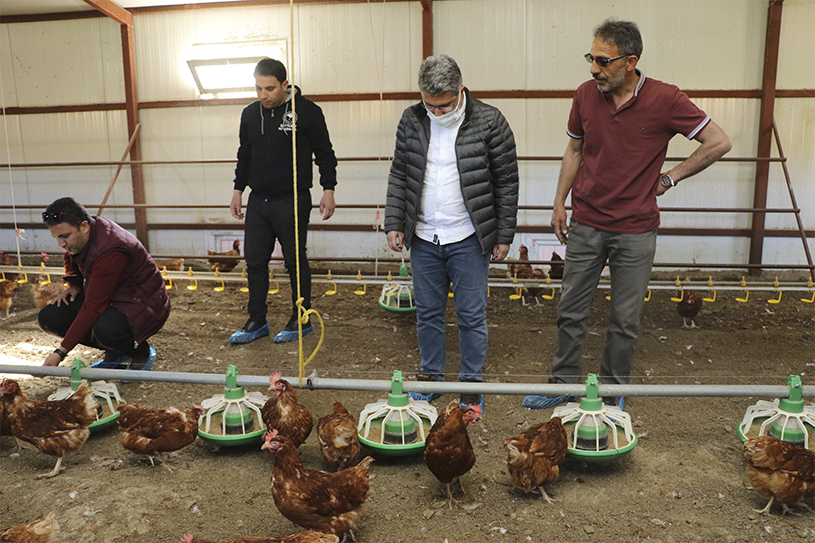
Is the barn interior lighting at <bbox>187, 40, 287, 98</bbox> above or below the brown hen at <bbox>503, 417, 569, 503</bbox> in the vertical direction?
above

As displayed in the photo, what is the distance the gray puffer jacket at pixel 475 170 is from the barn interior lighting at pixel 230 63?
15.0 ft

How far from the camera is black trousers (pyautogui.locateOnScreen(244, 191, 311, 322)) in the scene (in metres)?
3.67

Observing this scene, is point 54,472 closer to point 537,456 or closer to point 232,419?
point 232,419

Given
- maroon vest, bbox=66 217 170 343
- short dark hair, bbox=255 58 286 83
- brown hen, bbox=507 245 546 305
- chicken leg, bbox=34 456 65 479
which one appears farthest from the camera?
brown hen, bbox=507 245 546 305

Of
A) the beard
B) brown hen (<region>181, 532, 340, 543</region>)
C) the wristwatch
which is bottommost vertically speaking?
brown hen (<region>181, 532, 340, 543</region>)

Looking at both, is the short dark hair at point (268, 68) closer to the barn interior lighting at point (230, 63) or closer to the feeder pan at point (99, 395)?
the feeder pan at point (99, 395)

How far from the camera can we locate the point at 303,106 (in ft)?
12.0

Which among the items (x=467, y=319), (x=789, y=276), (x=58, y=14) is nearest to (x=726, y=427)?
(x=467, y=319)

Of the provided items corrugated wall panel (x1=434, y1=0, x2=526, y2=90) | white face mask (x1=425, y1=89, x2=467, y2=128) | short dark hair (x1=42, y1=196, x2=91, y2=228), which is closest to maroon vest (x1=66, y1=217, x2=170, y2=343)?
short dark hair (x1=42, y1=196, x2=91, y2=228)

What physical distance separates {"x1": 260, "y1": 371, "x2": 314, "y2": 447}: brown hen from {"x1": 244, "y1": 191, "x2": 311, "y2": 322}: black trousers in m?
1.37

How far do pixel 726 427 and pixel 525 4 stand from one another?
203 inches

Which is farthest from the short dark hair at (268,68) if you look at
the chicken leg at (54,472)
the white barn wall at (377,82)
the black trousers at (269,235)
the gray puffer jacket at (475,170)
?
the white barn wall at (377,82)

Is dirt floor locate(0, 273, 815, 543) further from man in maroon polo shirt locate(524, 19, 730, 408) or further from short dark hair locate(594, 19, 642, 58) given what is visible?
short dark hair locate(594, 19, 642, 58)

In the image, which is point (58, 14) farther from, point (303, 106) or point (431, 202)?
point (431, 202)
